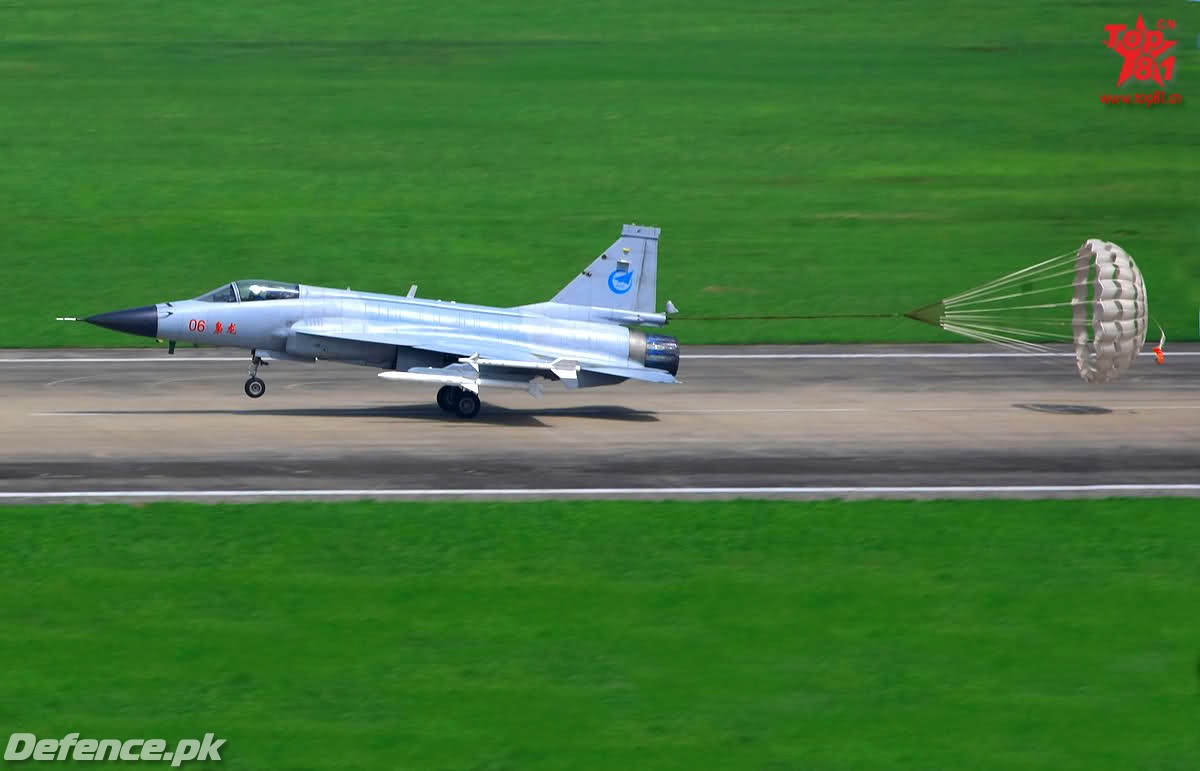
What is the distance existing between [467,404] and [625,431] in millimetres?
3370

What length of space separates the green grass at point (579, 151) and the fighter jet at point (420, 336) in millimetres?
10380

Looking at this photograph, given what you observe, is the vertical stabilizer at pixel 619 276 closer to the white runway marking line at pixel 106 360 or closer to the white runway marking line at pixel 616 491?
the white runway marking line at pixel 616 491

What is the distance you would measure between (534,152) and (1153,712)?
156 ft

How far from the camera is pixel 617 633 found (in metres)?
18.3

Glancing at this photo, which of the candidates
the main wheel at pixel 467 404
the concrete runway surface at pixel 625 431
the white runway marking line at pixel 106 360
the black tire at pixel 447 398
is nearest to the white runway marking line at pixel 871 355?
the concrete runway surface at pixel 625 431

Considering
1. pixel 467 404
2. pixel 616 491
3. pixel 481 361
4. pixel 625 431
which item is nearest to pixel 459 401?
pixel 467 404

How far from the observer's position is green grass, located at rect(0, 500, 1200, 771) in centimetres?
1516

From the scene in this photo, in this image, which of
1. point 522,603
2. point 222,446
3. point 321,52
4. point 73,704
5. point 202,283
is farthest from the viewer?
point 321,52

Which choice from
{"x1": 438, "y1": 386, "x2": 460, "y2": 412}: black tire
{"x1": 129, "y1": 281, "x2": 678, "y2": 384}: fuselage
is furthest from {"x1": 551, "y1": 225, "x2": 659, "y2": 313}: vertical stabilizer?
{"x1": 438, "y1": 386, "x2": 460, "y2": 412}: black tire

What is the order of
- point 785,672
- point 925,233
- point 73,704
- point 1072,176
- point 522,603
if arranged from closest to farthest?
point 73,704, point 785,672, point 522,603, point 925,233, point 1072,176

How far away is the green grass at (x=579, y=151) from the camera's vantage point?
49.1 meters

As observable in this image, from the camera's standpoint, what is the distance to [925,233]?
53844 mm

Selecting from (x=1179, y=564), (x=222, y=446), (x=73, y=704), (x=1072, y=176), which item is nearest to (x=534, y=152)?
(x=1072, y=176)

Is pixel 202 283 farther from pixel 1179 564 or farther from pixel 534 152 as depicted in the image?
pixel 1179 564
